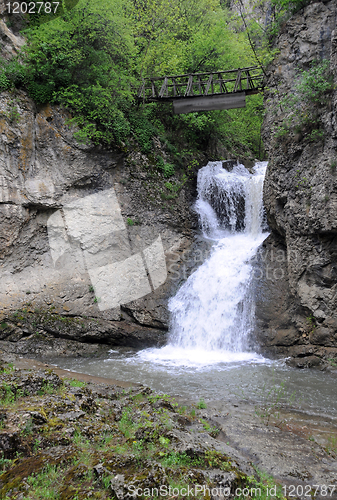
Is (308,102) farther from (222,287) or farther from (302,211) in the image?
(222,287)

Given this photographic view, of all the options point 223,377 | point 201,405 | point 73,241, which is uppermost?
point 73,241

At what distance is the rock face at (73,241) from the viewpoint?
35.9 feet

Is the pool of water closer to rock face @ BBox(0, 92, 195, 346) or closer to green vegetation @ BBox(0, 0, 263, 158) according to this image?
rock face @ BBox(0, 92, 195, 346)

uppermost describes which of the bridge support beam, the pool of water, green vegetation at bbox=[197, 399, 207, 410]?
the bridge support beam

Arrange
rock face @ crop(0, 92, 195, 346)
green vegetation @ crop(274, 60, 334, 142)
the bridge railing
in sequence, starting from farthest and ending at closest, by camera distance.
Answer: the bridge railing → rock face @ crop(0, 92, 195, 346) → green vegetation @ crop(274, 60, 334, 142)

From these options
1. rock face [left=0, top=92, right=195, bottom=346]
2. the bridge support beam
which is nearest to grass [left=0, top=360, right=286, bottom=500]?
rock face [left=0, top=92, right=195, bottom=346]

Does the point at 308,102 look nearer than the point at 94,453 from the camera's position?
No

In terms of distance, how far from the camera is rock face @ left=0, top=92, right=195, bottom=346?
1094cm

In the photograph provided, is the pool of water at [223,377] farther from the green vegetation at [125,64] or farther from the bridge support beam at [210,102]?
the bridge support beam at [210,102]

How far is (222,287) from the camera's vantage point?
1170 centimetres

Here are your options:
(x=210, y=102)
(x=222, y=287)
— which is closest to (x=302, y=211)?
(x=222, y=287)

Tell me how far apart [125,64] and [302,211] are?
995cm

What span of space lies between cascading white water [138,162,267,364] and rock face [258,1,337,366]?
30.2 inches

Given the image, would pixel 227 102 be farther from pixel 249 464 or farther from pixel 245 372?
pixel 249 464
